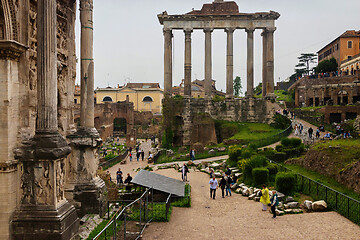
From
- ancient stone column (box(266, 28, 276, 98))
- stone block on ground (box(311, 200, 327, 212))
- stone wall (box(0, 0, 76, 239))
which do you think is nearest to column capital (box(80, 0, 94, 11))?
stone wall (box(0, 0, 76, 239))

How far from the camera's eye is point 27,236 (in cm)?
689

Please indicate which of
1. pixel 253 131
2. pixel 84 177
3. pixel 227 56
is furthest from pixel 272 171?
pixel 227 56

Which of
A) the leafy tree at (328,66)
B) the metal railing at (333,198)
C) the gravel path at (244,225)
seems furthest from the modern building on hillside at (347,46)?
the gravel path at (244,225)

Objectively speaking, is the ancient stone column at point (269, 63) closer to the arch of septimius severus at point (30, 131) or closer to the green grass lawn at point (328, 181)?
the green grass lawn at point (328, 181)

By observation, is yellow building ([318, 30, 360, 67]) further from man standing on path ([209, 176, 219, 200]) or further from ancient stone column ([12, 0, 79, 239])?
ancient stone column ([12, 0, 79, 239])

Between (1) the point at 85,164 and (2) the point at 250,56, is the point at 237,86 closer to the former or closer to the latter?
(2) the point at 250,56

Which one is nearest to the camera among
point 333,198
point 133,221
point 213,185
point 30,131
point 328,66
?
point 30,131

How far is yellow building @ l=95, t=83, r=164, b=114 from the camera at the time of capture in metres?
78.3

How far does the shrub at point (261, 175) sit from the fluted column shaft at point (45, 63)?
11.1 meters

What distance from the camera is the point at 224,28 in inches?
1229

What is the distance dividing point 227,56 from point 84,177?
79.5 ft

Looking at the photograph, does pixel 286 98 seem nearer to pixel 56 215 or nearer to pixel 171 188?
pixel 171 188

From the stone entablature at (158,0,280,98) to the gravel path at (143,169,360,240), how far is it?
1999cm

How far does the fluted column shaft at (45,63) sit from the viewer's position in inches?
283
